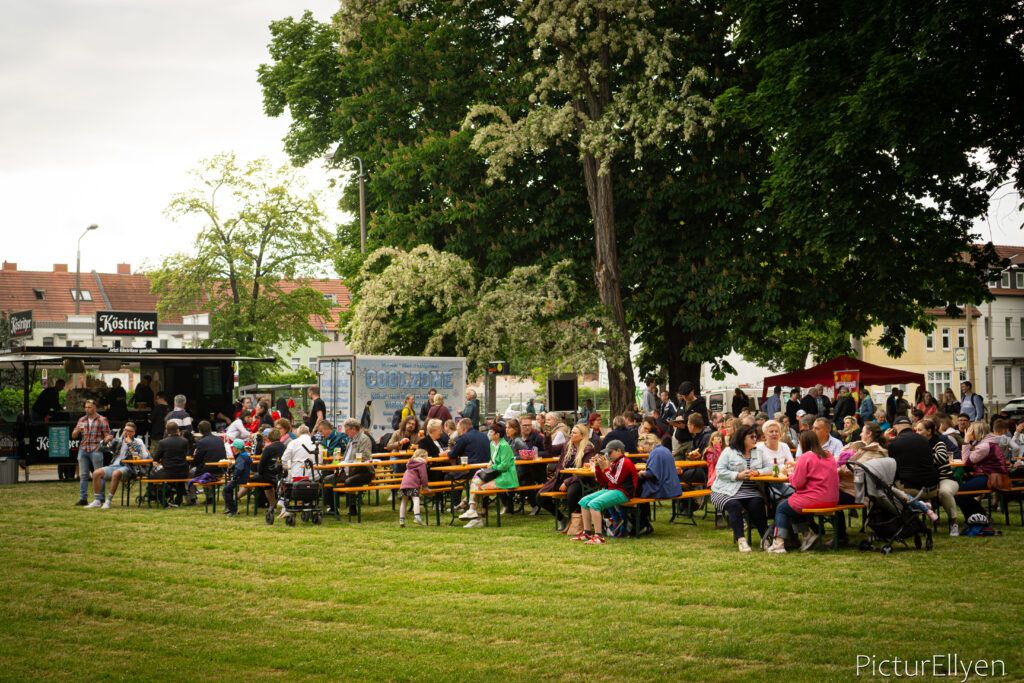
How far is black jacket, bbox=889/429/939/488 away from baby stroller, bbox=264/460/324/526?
8.10m

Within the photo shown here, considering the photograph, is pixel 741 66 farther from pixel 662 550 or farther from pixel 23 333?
pixel 23 333

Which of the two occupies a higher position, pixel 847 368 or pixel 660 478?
pixel 847 368

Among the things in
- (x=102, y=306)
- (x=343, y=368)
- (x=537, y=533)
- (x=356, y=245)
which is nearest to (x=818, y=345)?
(x=356, y=245)

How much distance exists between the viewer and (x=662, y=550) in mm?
13453

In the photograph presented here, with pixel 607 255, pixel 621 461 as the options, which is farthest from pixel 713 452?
pixel 607 255

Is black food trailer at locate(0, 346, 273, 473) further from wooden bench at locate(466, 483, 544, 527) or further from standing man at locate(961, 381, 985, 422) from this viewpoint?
standing man at locate(961, 381, 985, 422)

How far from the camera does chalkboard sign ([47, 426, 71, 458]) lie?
24969 mm

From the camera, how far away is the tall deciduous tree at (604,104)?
28.2 metres

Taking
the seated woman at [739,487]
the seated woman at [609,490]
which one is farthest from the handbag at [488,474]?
the seated woman at [739,487]

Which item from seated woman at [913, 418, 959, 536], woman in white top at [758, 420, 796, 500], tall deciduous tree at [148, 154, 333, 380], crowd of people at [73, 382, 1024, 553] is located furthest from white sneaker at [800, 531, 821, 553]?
tall deciduous tree at [148, 154, 333, 380]

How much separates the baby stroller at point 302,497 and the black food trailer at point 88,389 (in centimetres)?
880

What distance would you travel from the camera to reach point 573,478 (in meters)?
15.8

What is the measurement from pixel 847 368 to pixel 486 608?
2056 centimetres

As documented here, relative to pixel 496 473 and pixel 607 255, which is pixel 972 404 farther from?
pixel 496 473
